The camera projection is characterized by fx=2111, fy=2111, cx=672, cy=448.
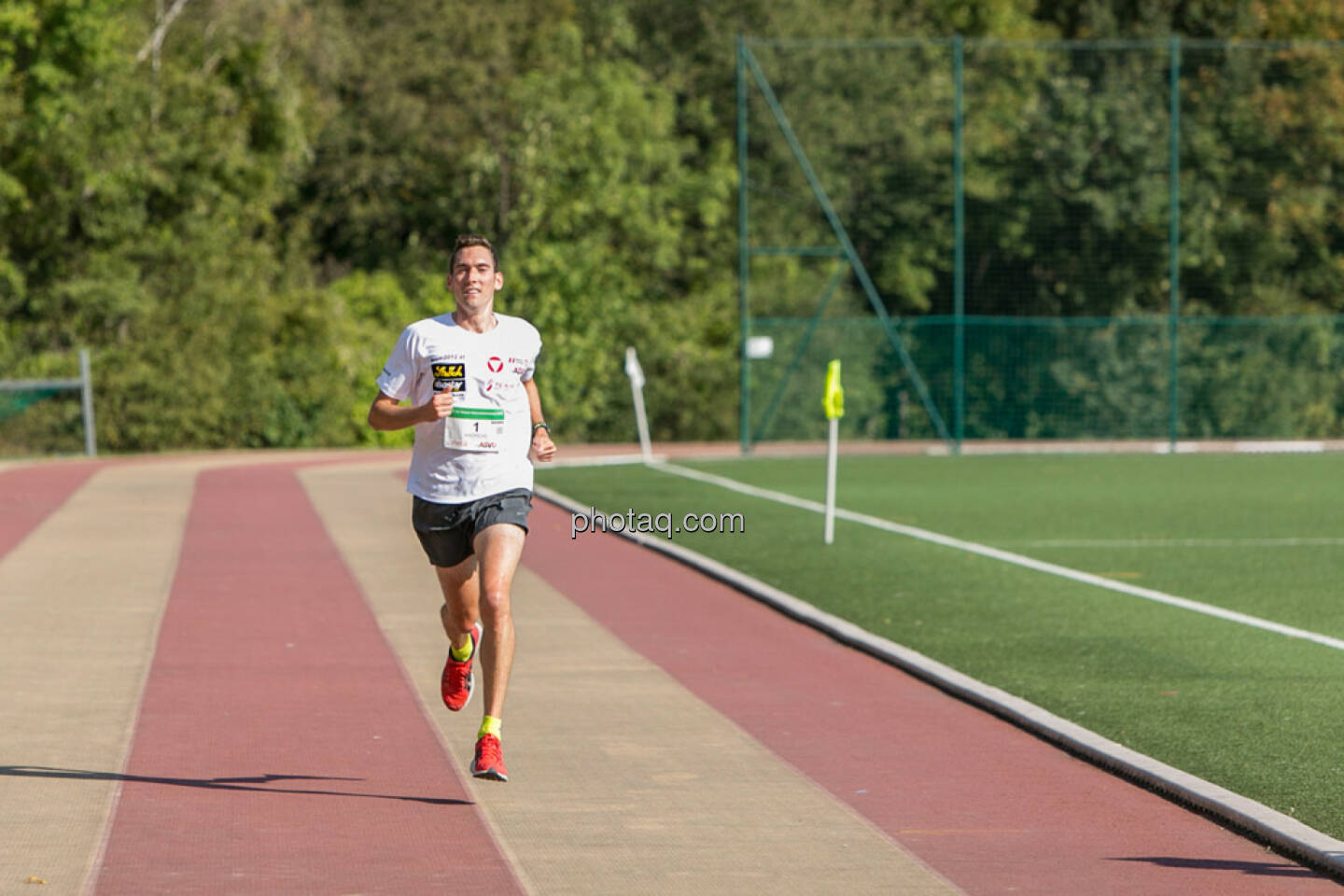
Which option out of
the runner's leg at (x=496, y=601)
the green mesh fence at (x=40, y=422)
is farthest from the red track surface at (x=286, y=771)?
the green mesh fence at (x=40, y=422)

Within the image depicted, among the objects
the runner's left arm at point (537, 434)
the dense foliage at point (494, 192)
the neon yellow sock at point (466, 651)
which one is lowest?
the neon yellow sock at point (466, 651)

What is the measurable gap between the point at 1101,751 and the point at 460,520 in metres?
2.68

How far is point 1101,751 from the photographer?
8.31m

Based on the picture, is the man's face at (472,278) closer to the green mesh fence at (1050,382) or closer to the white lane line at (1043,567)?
the white lane line at (1043,567)

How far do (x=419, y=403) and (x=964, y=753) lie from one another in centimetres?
263

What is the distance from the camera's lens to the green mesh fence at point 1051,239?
38906 mm

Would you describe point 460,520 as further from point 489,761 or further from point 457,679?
point 489,761

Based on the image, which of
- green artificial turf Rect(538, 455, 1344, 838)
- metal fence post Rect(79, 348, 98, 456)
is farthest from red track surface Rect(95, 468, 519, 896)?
metal fence post Rect(79, 348, 98, 456)

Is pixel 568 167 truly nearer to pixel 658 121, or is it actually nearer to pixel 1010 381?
pixel 658 121

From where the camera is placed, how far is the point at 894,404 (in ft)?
129

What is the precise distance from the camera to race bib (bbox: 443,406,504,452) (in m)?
7.89

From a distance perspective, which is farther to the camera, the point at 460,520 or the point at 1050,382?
the point at 1050,382

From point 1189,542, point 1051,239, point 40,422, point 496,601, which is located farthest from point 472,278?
point 1051,239

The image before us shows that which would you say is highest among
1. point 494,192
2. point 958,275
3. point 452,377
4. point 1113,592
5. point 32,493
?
point 494,192
